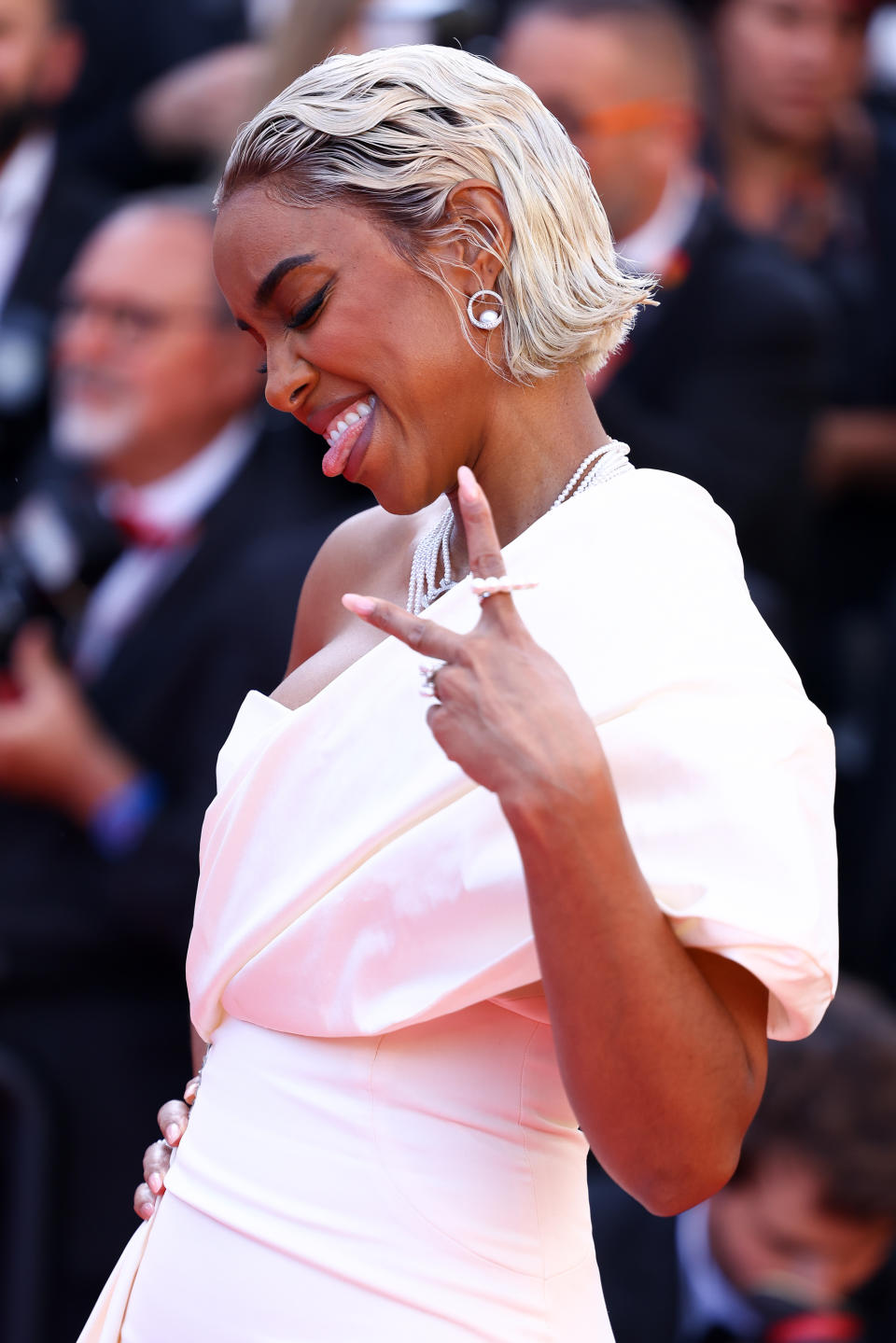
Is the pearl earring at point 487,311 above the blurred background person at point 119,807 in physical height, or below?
above

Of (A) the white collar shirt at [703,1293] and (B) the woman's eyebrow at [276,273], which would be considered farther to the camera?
(A) the white collar shirt at [703,1293]

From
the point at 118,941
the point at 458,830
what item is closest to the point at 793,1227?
the point at 118,941

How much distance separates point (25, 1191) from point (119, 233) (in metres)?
1.99

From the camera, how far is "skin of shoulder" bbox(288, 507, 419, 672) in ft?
6.49

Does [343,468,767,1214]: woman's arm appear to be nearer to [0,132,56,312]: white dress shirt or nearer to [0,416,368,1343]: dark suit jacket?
[0,416,368,1343]: dark suit jacket

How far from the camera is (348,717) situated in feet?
5.41

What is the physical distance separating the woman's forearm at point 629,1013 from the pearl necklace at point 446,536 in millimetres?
426

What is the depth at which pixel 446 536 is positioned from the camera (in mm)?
1896

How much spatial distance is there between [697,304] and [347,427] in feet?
7.55

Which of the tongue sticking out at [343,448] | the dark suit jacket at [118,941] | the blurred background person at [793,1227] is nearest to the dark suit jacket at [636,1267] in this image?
the blurred background person at [793,1227]

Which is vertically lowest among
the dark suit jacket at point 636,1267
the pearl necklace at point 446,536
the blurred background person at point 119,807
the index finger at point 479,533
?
the dark suit jacket at point 636,1267

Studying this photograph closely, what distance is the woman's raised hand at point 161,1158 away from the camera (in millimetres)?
1812

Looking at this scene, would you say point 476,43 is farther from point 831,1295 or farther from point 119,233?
point 831,1295

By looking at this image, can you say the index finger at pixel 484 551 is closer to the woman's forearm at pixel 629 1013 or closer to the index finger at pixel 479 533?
the index finger at pixel 479 533
